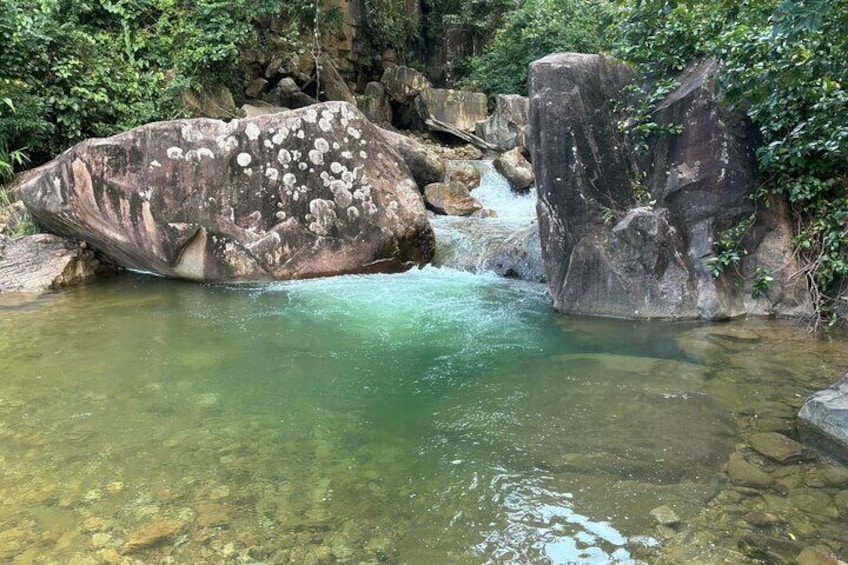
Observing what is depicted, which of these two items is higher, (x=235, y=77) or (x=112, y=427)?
(x=235, y=77)

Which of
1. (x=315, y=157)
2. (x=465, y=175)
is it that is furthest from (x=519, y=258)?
(x=465, y=175)

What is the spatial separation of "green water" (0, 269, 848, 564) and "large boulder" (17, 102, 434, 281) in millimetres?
1561

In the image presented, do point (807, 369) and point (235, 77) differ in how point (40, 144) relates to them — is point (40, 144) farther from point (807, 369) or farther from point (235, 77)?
point (807, 369)

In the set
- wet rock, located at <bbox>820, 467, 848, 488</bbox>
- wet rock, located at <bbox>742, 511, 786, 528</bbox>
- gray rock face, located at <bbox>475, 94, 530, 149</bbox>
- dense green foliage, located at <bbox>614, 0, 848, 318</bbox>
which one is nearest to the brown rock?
gray rock face, located at <bbox>475, 94, 530, 149</bbox>

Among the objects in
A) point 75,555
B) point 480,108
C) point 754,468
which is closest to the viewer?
point 75,555

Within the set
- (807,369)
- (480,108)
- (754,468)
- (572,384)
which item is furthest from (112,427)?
(480,108)

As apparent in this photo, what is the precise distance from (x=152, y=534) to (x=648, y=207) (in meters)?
5.60

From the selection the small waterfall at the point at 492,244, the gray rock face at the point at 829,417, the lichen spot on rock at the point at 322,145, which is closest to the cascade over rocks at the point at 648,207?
the small waterfall at the point at 492,244

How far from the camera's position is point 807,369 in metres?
4.63

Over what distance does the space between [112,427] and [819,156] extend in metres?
6.91

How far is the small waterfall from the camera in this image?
26.9ft

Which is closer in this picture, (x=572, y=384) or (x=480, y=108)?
(x=572, y=384)

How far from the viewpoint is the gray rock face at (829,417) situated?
3.48 m

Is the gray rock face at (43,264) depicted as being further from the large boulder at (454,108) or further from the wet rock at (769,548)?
the large boulder at (454,108)
